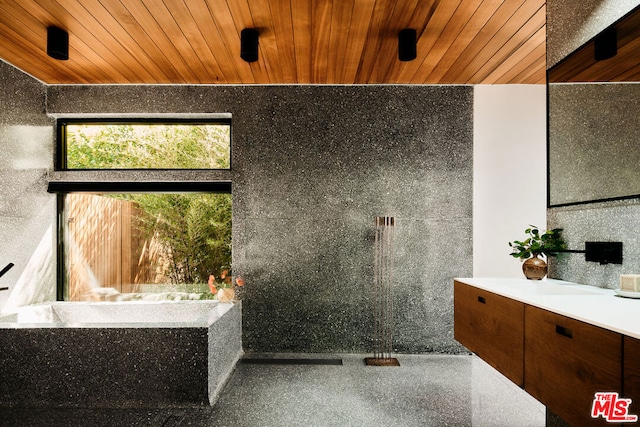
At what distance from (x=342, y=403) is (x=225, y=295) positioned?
1.41 meters

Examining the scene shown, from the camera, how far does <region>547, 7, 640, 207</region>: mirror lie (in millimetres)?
1645

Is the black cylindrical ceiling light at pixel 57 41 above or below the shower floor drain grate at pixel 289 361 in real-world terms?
above

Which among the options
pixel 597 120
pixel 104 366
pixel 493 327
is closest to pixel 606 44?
pixel 597 120

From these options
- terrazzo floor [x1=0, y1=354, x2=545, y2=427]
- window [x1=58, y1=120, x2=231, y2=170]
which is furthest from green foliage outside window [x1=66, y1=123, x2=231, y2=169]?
terrazzo floor [x1=0, y1=354, x2=545, y2=427]

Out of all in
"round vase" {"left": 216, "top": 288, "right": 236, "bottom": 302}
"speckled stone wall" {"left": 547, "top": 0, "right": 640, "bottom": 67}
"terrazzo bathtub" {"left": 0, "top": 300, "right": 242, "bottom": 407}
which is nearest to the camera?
"speckled stone wall" {"left": 547, "top": 0, "right": 640, "bottom": 67}

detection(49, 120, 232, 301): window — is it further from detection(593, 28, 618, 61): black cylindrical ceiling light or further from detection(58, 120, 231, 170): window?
detection(593, 28, 618, 61): black cylindrical ceiling light

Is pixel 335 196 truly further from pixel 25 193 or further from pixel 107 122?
pixel 25 193

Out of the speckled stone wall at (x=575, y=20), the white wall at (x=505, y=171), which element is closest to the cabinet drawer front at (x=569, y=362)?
the speckled stone wall at (x=575, y=20)

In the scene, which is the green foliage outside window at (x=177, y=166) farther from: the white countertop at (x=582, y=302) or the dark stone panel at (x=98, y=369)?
the white countertop at (x=582, y=302)

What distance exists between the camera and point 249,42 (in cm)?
266

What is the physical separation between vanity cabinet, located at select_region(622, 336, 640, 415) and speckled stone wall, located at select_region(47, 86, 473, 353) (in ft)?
8.37

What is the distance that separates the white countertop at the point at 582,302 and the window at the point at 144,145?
2545 mm

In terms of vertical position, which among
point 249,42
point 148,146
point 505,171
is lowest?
point 505,171

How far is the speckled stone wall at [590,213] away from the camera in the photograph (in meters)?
1.72
